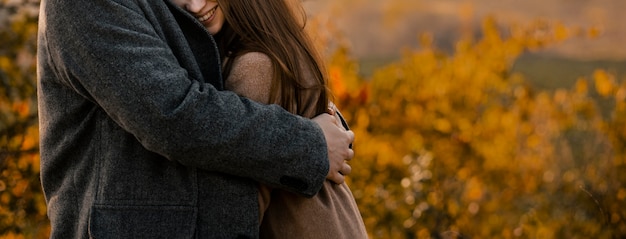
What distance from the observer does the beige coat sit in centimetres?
185

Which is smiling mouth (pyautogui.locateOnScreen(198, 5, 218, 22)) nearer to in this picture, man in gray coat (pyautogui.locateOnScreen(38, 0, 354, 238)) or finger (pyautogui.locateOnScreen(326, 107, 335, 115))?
man in gray coat (pyautogui.locateOnScreen(38, 0, 354, 238))

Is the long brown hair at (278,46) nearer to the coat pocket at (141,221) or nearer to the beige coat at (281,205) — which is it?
the beige coat at (281,205)

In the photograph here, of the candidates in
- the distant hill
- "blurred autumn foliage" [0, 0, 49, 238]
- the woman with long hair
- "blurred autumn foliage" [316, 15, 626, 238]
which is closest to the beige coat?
the woman with long hair

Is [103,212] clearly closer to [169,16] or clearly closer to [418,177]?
[169,16]

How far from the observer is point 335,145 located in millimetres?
1909

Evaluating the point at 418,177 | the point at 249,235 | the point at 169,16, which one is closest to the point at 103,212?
the point at 249,235

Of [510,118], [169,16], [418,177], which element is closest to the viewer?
[169,16]

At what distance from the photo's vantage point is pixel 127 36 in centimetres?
169

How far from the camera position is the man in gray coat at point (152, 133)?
1.68m

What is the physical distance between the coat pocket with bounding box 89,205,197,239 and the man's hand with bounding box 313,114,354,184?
316 mm

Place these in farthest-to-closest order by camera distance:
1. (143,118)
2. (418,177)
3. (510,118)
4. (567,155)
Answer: (567,155) → (510,118) → (418,177) → (143,118)

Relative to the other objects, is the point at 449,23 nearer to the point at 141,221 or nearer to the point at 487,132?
the point at 487,132

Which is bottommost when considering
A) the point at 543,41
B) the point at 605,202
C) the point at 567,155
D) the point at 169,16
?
the point at 567,155

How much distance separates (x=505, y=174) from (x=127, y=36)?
3.17 metres
